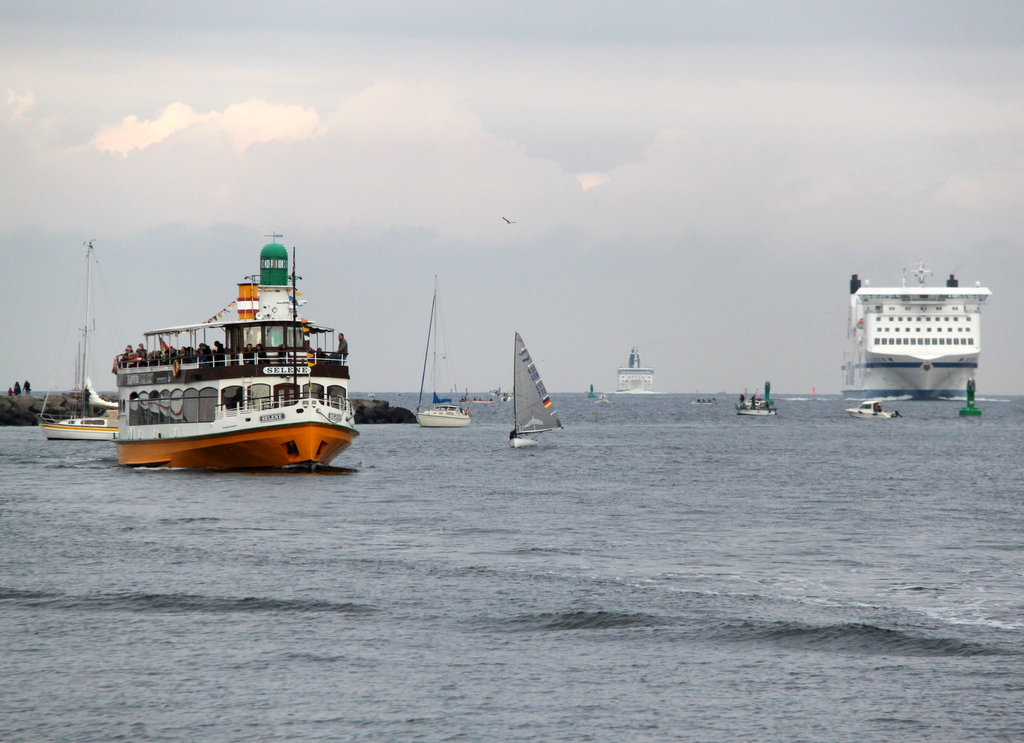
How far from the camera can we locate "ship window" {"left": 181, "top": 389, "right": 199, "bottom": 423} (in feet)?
165

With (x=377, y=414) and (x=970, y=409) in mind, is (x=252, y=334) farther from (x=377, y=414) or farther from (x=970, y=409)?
(x=970, y=409)

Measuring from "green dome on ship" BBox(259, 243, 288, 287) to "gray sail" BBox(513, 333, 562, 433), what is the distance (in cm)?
2121

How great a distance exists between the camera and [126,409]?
56.8 m

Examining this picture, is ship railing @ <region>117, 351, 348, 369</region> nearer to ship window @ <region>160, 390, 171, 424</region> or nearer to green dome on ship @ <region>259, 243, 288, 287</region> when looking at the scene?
ship window @ <region>160, 390, 171, 424</region>

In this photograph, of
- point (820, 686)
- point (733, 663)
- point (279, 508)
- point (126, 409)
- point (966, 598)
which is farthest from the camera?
point (126, 409)

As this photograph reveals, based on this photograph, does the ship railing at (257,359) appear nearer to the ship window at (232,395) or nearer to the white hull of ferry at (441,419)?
the ship window at (232,395)

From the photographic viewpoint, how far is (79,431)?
89.9m

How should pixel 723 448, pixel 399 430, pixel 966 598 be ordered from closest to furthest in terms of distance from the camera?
pixel 966 598
pixel 723 448
pixel 399 430

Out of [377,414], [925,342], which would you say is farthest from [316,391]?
[925,342]

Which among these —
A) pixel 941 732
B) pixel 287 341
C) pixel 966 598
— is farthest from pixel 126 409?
pixel 941 732

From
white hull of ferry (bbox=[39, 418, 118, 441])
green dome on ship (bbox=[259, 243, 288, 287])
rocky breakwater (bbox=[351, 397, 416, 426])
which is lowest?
white hull of ferry (bbox=[39, 418, 118, 441])

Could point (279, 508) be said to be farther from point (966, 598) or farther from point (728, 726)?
point (728, 726)

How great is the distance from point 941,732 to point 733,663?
4.01 meters

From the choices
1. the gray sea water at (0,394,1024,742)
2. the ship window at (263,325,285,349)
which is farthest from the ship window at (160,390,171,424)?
the gray sea water at (0,394,1024,742)
